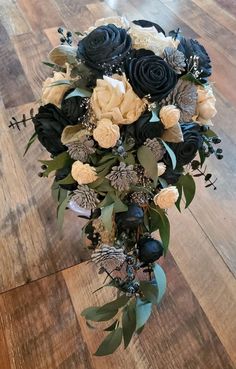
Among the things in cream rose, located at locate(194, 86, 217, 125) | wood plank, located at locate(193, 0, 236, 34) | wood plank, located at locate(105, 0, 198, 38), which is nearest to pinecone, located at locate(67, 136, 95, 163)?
cream rose, located at locate(194, 86, 217, 125)

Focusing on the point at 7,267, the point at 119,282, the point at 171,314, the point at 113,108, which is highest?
the point at 113,108

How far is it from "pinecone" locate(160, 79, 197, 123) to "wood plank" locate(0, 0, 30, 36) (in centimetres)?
151

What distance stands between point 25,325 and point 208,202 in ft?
2.21

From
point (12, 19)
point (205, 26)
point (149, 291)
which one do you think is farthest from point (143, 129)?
point (12, 19)

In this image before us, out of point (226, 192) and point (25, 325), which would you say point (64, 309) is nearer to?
point (25, 325)

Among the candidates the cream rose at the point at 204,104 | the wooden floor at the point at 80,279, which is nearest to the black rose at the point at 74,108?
the cream rose at the point at 204,104

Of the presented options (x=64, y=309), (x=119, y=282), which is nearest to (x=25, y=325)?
(x=64, y=309)

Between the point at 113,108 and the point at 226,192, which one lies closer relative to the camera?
the point at 113,108

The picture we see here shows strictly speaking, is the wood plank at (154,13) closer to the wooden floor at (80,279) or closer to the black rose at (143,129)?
the wooden floor at (80,279)

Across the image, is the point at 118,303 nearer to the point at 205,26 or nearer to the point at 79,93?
the point at 79,93

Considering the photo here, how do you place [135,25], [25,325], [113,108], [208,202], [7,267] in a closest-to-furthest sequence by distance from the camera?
[113,108]
[135,25]
[25,325]
[7,267]
[208,202]

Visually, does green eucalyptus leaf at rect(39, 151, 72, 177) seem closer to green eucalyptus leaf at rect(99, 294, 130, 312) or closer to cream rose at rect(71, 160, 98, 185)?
cream rose at rect(71, 160, 98, 185)

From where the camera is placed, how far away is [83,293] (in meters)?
0.98

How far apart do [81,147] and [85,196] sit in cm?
9
